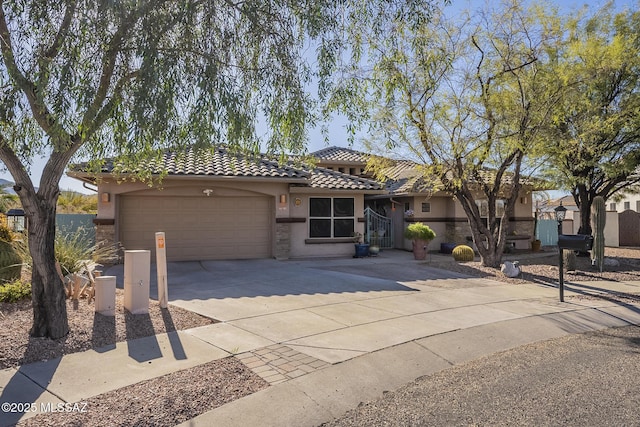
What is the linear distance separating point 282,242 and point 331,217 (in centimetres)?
229

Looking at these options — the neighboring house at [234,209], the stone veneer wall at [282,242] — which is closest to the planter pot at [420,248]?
the neighboring house at [234,209]

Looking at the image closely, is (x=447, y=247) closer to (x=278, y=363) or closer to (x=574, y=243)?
(x=574, y=243)

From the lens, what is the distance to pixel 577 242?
9695 mm

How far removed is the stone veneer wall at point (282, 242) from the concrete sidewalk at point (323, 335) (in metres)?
3.59

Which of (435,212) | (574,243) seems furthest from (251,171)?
(574,243)

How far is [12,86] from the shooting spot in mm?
5367

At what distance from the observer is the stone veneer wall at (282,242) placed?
51.2 feet

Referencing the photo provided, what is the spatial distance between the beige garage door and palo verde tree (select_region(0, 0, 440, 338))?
8047mm

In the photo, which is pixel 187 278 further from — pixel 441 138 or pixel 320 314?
pixel 441 138

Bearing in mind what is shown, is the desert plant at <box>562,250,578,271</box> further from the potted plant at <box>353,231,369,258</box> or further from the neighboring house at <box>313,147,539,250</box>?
the potted plant at <box>353,231,369,258</box>

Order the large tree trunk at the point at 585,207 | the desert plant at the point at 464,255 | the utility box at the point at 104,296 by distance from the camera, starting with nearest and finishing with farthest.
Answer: the utility box at the point at 104,296 < the desert plant at the point at 464,255 < the large tree trunk at the point at 585,207

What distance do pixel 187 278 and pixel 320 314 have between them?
4.94m

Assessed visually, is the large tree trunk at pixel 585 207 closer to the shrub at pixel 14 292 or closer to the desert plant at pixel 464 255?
the desert plant at pixel 464 255

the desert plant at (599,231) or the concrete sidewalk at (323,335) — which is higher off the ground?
the desert plant at (599,231)
